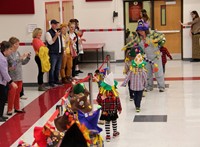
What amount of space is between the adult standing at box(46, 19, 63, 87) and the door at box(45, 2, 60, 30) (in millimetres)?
605

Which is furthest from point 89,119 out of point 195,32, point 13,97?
point 195,32

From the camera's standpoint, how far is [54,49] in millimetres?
11250

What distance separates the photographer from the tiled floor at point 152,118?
666 centimetres

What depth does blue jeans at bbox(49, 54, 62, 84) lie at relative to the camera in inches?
444

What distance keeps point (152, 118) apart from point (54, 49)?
13.9ft

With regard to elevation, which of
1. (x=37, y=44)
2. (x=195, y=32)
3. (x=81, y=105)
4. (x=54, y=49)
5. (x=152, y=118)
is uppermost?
(x=195, y=32)

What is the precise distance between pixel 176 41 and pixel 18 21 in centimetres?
697

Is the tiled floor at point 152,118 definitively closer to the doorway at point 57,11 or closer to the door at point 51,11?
the door at point 51,11

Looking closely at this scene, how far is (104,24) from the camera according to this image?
15.9 metres

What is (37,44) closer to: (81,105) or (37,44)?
(37,44)

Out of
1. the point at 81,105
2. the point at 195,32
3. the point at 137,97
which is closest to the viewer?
the point at 81,105

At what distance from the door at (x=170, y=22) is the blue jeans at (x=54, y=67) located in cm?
593

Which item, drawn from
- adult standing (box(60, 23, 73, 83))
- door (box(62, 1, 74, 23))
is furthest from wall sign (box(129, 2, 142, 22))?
adult standing (box(60, 23, 73, 83))

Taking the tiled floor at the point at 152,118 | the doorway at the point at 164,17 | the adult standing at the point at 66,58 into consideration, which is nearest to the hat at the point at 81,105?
the tiled floor at the point at 152,118
